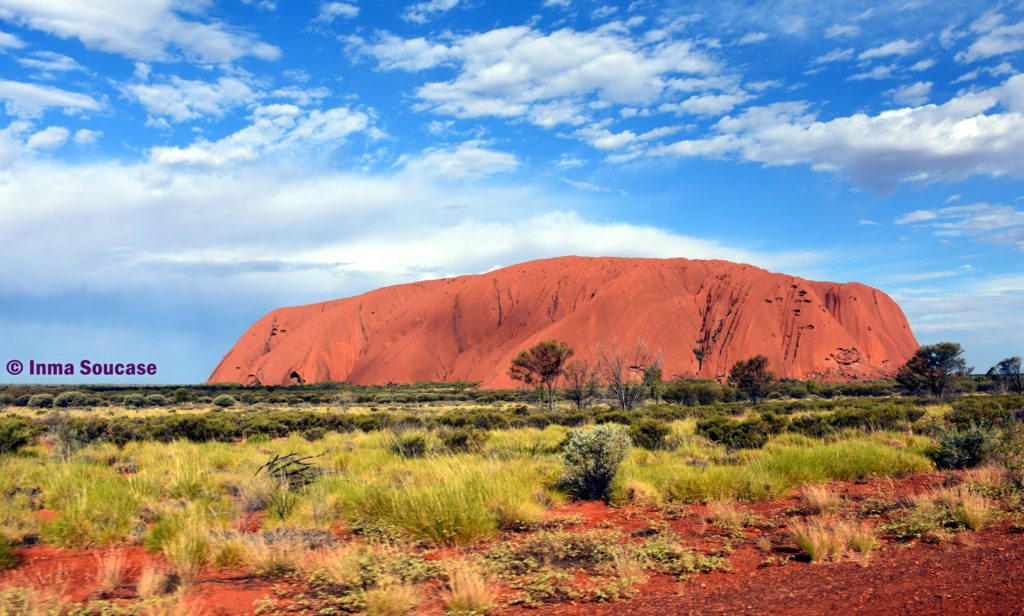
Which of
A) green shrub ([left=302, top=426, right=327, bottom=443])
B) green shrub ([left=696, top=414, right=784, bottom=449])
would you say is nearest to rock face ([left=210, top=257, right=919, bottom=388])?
green shrub ([left=302, top=426, right=327, bottom=443])

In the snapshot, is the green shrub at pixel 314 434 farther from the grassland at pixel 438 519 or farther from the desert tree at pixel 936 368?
the desert tree at pixel 936 368

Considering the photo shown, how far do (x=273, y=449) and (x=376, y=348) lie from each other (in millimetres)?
80653

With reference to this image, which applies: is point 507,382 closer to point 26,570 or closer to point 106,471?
point 106,471

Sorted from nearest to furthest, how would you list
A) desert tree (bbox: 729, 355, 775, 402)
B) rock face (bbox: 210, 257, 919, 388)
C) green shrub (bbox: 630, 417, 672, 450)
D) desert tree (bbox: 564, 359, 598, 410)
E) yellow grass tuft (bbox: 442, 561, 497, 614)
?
1. yellow grass tuft (bbox: 442, 561, 497, 614)
2. green shrub (bbox: 630, 417, 672, 450)
3. desert tree (bbox: 564, 359, 598, 410)
4. desert tree (bbox: 729, 355, 775, 402)
5. rock face (bbox: 210, 257, 919, 388)

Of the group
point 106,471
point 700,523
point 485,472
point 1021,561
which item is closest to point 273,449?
point 106,471

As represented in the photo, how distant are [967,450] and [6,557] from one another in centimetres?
1345

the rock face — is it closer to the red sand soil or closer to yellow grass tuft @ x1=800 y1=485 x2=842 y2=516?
yellow grass tuft @ x1=800 y1=485 x2=842 y2=516

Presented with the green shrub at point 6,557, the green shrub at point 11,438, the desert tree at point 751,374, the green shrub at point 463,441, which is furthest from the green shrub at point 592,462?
the desert tree at point 751,374

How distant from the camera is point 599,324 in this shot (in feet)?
251

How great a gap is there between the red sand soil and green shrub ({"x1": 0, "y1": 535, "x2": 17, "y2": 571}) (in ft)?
0.43

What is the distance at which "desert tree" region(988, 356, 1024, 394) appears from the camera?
40.2 m

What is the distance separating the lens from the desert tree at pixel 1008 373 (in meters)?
40.2

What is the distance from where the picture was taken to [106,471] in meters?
10.8

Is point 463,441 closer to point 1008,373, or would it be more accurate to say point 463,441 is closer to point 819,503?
point 819,503
